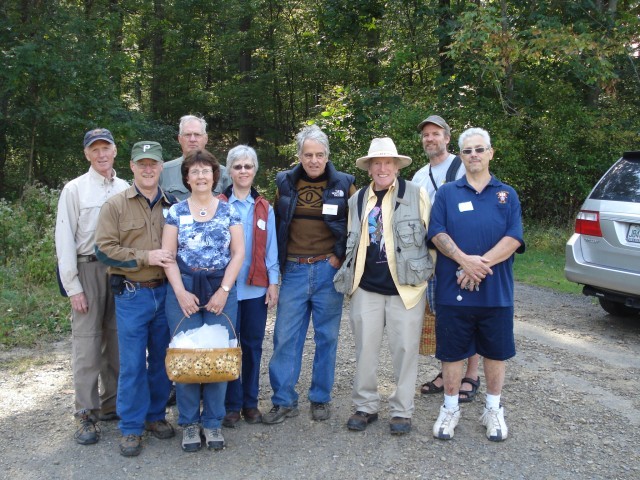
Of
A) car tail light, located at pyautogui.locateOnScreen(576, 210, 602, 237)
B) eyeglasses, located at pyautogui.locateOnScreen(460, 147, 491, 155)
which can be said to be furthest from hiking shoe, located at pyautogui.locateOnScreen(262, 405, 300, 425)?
car tail light, located at pyautogui.locateOnScreen(576, 210, 602, 237)

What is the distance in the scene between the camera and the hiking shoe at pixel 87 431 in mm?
4105

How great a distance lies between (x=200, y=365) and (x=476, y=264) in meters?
1.81

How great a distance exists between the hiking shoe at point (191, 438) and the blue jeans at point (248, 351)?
403mm

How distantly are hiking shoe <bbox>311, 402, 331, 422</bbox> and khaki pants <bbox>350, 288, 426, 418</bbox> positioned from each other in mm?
281

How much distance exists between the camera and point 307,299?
441cm

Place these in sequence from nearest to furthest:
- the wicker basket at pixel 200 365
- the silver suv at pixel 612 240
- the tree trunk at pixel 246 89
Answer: the wicker basket at pixel 200 365
the silver suv at pixel 612 240
the tree trunk at pixel 246 89

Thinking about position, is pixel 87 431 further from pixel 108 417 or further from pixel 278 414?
pixel 278 414

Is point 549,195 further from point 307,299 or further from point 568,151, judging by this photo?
point 307,299

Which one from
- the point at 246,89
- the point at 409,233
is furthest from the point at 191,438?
the point at 246,89

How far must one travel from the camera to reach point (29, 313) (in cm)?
688

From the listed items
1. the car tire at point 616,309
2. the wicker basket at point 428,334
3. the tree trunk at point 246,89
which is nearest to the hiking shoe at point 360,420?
the wicker basket at point 428,334

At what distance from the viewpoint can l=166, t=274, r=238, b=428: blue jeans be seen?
392 cm

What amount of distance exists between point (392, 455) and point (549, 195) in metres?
10.7

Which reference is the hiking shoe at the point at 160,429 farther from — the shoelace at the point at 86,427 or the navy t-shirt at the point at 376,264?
the navy t-shirt at the point at 376,264
